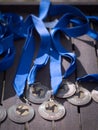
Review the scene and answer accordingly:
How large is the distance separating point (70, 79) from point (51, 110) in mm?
210

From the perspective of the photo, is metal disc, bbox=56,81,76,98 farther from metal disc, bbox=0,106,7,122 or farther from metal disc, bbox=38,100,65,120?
metal disc, bbox=0,106,7,122

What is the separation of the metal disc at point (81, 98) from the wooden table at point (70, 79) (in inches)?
0.6

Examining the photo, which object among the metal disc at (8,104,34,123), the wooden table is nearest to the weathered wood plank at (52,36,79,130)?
the wooden table

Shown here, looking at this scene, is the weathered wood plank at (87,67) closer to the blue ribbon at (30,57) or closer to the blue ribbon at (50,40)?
the blue ribbon at (50,40)

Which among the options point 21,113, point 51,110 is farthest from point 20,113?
point 51,110

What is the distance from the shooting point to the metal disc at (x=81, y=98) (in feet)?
4.33

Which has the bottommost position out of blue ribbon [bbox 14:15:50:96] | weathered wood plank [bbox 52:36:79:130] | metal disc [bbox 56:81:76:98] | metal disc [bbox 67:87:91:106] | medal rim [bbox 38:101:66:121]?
weathered wood plank [bbox 52:36:79:130]

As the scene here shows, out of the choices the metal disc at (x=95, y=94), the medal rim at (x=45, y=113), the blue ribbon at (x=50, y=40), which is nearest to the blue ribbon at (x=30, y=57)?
the blue ribbon at (x=50, y=40)

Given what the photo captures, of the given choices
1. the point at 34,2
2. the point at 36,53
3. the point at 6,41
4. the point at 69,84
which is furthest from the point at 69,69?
the point at 34,2

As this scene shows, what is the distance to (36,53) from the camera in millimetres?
1591

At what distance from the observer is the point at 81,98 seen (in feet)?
4.40

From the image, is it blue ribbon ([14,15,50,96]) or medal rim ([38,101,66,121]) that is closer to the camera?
medal rim ([38,101,66,121])

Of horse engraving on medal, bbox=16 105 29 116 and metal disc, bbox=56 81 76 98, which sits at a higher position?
metal disc, bbox=56 81 76 98

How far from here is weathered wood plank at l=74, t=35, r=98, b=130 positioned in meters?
1.25
